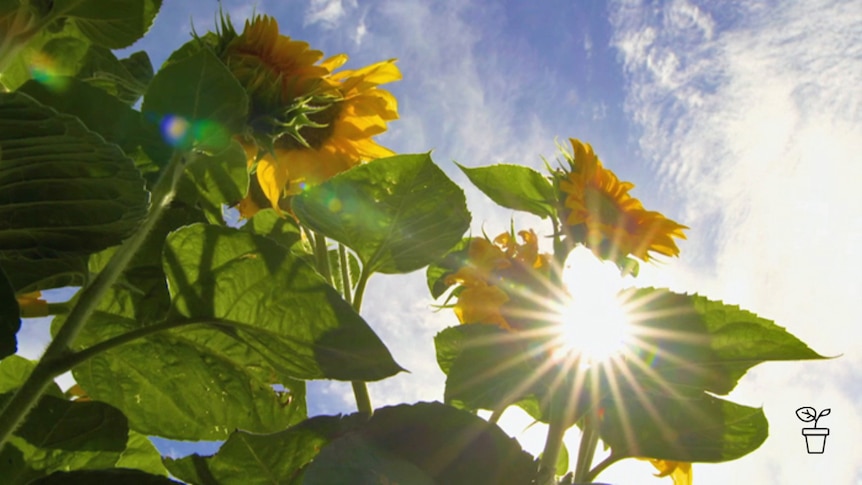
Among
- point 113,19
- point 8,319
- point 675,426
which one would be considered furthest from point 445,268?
point 8,319

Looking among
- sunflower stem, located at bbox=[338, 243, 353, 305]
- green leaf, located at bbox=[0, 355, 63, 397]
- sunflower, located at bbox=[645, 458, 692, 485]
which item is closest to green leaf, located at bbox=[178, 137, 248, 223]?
sunflower stem, located at bbox=[338, 243, 353, 305]

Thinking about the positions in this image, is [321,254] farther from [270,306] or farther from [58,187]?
[58,187]

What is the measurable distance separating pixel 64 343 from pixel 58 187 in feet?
0.48

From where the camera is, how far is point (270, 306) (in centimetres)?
81

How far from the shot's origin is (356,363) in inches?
29.8

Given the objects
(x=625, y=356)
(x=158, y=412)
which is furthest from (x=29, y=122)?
(x=625, y=356)

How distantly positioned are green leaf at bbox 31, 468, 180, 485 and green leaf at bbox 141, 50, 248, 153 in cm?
34

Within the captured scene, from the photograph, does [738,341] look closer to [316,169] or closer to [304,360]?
[304,360]

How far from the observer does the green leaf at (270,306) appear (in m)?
0.76

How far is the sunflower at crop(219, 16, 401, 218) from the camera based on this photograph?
43.0 inches

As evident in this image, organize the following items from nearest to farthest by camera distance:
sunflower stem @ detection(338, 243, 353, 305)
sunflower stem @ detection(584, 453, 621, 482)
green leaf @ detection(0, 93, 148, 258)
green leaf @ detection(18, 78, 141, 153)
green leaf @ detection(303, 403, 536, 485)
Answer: green leaf @ detection(0, 93, 148, 258) → green leaf @ detection(303, 403, 536, 485) → green leaf @ detection(18, 78, 141, 153) → sunflower stem @ detection(584, 453, 621, 482) → sunflower stem @ detection(338, 243, 353, 305)

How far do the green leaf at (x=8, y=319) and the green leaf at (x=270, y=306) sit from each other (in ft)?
0.56

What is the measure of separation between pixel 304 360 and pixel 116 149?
0.94 ft

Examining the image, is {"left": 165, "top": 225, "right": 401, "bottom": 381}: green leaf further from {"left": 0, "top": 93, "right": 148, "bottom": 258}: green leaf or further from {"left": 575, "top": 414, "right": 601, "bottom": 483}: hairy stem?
{"left": 575, "top": 414, "right": 601, "bottom": 483}: hairy stem
